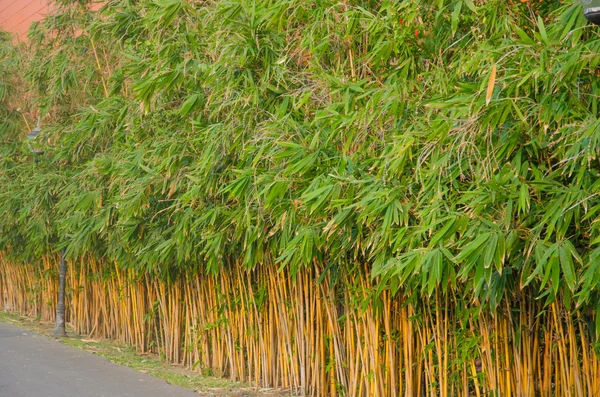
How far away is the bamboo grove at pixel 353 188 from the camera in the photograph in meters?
3.15

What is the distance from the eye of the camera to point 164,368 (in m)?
6.82

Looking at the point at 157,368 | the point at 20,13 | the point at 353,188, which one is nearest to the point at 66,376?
the point at 157,368

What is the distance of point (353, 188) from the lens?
3869mm

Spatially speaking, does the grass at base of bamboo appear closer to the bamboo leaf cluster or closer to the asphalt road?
the asphalt road

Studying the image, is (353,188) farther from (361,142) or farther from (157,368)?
(157,368)

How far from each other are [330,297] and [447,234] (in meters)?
1.93

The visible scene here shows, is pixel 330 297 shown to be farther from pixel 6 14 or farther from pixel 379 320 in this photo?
pixel 6 14

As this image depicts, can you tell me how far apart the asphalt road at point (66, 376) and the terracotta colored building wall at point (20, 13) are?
577 centimetres

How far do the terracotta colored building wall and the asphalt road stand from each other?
5.77m

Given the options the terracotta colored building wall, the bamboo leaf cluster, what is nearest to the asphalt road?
the bamboo leaf cluster

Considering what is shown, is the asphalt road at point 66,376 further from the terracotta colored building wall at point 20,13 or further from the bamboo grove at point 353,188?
the terracotta colored building wall at point 20,13

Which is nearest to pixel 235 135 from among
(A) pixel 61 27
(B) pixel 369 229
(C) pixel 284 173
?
(C) pixel 284 173

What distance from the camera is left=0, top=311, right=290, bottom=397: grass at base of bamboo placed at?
227 inches

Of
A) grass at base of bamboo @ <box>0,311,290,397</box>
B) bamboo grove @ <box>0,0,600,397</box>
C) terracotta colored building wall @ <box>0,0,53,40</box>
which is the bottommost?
grass at base of bamboo @ <box>0,311,290,397</box>
